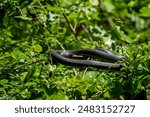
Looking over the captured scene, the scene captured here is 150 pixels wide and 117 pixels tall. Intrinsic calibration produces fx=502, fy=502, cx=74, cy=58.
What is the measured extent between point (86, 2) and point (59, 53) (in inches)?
29.4

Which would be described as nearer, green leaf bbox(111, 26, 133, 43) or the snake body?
the snake body

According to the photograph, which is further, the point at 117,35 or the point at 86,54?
the point at 117,35

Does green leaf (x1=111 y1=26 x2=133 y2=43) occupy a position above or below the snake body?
above

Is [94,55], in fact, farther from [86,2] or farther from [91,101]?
[86,2]

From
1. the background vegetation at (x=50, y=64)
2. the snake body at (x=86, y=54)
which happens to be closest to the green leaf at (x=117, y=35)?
the background vegetation at (x=50, y=64)

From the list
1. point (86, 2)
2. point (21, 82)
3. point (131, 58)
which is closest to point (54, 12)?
point (86, 2)

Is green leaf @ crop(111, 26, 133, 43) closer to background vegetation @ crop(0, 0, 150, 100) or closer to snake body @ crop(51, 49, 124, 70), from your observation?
background vegetation @ crop(0, 0, 150, 100)

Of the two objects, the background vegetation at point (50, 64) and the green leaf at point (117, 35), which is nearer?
the background vegetation at point (50, 64)

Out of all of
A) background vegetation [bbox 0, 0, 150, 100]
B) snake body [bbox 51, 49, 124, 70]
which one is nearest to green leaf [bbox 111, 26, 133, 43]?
background vegetation [bbox 0, 0, 150, 100]

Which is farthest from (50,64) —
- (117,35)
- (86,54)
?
(117,35)

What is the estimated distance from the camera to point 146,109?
2107mm

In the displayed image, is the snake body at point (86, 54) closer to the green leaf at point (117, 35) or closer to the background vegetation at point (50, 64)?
the background vegetation at point (50, 64)

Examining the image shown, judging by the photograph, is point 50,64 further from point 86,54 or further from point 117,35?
point 117,35

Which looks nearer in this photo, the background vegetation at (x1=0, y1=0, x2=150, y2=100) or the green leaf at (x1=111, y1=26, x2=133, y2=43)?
the background vegetation at (x1=0, y1=0, x2=150, y2=100)
